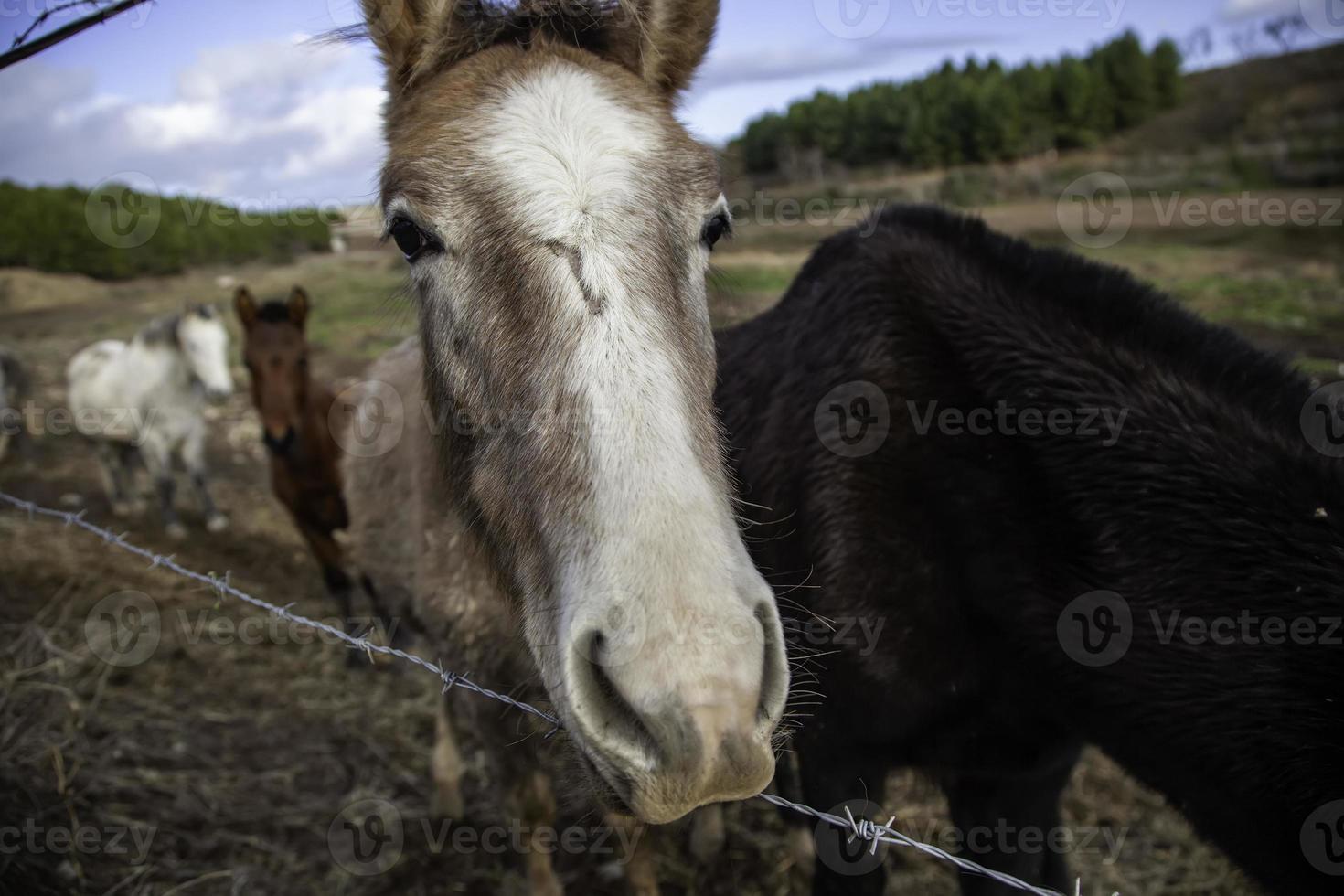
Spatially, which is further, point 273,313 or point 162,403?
point 162,403

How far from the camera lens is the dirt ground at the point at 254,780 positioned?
156 inches

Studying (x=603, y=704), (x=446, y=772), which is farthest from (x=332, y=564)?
(x=603, y=704)

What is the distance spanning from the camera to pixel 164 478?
926cm

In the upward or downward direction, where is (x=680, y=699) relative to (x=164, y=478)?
upward

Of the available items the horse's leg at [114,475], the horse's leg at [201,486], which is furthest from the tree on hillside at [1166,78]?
the horse's leg at [114,475]

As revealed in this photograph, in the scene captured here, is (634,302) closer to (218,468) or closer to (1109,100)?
(218,468)

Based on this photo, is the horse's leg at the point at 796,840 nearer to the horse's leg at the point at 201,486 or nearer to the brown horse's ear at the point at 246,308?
the brown horse's ear at the point at 246,308

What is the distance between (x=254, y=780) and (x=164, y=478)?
6008 mm

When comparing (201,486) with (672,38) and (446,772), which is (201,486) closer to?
(446,772)

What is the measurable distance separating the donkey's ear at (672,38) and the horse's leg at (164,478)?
8981 millimetres

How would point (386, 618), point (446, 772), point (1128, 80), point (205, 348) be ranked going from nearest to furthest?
point (446, 772) → point (386, 618) → point (205, 348) → point (1128, 80)

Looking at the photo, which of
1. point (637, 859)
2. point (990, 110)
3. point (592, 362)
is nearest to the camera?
point (592, 362)

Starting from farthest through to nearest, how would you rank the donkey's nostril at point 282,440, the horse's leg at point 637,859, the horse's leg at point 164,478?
the horse's leg at point 164,478 < the donkey's nostril at point 282,440 < the horse's leg at point 637,859

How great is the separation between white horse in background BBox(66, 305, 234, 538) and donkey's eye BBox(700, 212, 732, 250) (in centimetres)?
914
